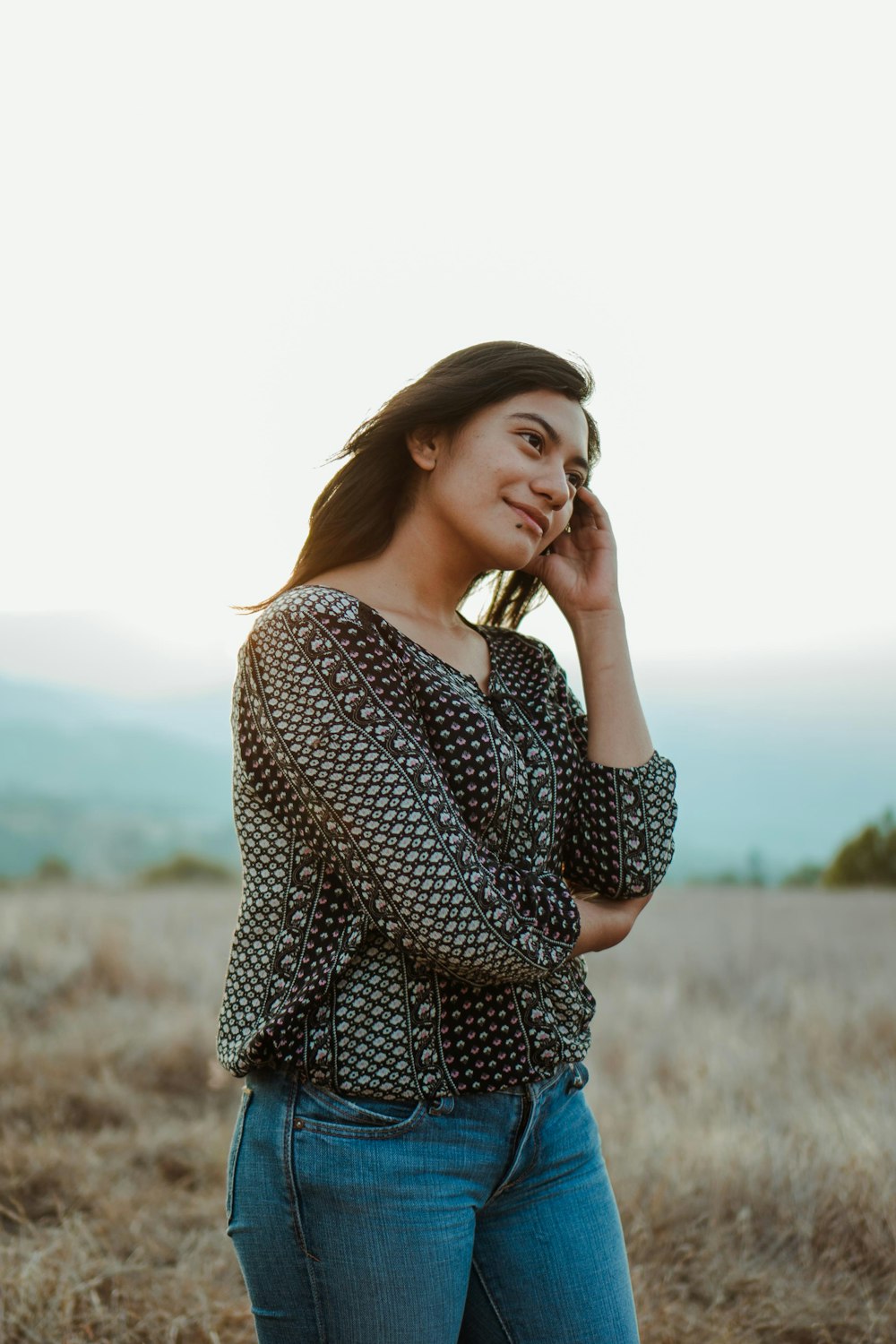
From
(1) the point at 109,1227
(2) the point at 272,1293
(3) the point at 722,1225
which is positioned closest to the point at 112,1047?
(1) the point at 109,1227

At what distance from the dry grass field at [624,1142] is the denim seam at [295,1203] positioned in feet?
3.98

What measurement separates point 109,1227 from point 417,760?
2.33 m

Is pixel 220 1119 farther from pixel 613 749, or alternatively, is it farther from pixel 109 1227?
pixel 613 749

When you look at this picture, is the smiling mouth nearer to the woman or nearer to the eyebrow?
the woman

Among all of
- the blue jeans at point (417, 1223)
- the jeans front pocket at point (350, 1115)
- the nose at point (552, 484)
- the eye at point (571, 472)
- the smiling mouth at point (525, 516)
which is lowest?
the blue jeans at point (417, 1223)

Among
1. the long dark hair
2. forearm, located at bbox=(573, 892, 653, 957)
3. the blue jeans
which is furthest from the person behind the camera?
the long dark hair

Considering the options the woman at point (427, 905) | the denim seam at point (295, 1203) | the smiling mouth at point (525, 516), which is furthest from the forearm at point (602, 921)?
the smiling mouth at point (525, 516)

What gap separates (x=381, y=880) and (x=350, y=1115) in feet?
1.10

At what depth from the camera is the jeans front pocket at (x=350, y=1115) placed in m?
1.63

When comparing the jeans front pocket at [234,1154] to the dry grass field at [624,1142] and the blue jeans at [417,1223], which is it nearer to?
the blue jeans at [417,1223]

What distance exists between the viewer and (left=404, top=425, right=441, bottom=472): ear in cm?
201

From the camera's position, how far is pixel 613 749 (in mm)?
2027

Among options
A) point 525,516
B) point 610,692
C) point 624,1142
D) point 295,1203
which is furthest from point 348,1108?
point 624,1142

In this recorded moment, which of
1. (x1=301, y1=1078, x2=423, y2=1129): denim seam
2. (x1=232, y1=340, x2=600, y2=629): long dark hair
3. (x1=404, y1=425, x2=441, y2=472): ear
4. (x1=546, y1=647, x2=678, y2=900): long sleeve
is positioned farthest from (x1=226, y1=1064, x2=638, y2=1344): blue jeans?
(x1=404, y1=425, x2=441, y2=472): ear
